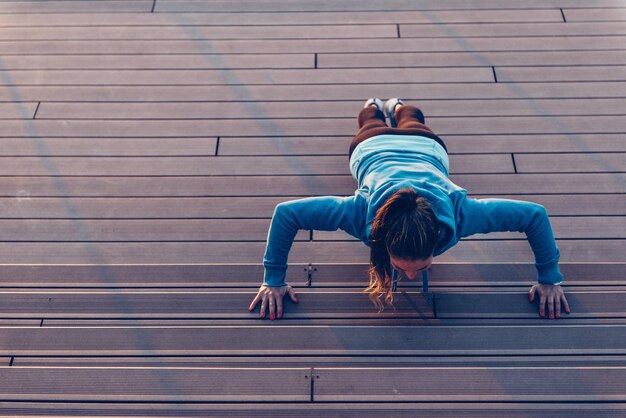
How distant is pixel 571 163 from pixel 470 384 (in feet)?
3.66

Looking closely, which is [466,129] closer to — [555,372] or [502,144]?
[502,144]

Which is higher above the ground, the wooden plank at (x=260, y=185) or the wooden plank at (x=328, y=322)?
the wooden plank at (x=260, y=185)

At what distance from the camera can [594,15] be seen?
3.20 m

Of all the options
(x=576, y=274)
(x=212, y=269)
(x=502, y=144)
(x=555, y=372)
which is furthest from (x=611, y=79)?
(x=212, y=269)

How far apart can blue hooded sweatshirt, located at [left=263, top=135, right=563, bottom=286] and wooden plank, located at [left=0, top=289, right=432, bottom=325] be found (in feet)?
0.52

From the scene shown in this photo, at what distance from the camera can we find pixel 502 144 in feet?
8.81

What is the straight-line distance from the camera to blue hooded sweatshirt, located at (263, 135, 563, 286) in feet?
6.14

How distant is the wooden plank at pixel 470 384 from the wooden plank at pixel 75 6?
2.24m

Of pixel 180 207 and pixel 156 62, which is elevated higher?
pixel 156 62

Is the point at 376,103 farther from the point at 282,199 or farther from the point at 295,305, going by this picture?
the point at 295,305

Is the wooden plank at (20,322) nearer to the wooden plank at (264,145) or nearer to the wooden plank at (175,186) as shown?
the wooden plank at (175,186)

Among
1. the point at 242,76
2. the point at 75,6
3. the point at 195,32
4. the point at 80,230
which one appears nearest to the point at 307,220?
the point at 80,230

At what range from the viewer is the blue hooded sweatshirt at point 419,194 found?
1871 millimetres

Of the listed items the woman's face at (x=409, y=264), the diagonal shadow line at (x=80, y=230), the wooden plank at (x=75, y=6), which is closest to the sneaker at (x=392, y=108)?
the woman's face at (x=409, y=264)
